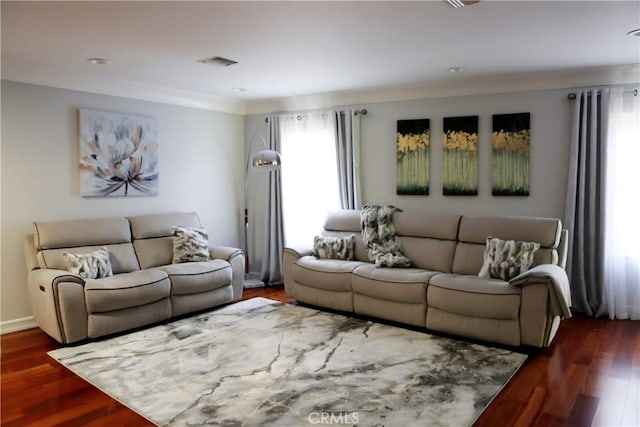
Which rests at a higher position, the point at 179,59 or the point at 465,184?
the point at 179,59

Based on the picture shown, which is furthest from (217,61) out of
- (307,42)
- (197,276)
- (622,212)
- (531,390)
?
(622,212)

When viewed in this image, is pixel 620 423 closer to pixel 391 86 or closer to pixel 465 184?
pixel 465 184

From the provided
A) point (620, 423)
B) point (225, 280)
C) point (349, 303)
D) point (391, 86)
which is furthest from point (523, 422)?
point (391, 86)

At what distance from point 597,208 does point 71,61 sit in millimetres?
5013

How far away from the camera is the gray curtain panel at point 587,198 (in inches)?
168

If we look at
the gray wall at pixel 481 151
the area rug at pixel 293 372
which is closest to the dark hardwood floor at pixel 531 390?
the area rug at pixel 293 372

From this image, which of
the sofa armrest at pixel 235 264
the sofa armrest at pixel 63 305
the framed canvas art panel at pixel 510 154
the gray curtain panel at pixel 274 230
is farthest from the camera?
the gray curtain panel at pixel 274 230

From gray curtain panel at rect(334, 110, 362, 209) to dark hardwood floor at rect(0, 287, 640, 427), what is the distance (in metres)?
2.69

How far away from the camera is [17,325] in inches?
163

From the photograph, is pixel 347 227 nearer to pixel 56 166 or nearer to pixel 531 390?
pixel 531 390

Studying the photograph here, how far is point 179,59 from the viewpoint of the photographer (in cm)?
391

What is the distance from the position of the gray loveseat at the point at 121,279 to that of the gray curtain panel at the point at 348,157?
150 centimetres

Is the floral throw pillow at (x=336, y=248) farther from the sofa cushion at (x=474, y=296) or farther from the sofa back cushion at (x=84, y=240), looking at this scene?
the sofa back cushion at (x=84, y=240)

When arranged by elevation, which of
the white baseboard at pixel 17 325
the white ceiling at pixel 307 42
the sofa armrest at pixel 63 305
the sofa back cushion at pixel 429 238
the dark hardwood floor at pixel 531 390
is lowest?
the dark hardwood floor at pixel 531 390
